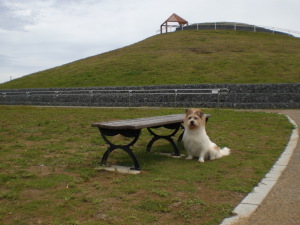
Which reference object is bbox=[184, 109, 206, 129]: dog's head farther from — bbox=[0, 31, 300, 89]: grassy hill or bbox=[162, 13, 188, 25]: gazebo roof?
bbox=[162, 13, 188, 25]: gazebo roof

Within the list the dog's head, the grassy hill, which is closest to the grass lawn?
the dog's head

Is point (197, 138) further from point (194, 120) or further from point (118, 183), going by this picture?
point (118, 183)

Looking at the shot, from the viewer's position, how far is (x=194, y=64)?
29406mm

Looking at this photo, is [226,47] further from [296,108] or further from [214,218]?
[214,218]

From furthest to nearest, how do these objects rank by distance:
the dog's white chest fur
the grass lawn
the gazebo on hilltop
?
the gazebo on hilltop, the dog's white chest fur, the grass lawn

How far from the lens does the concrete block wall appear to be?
18.5 metres

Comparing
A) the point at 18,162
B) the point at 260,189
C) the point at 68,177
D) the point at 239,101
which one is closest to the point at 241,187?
the point at 260,189

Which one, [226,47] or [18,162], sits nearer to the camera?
[18,162]

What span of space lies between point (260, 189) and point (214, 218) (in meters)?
1.29

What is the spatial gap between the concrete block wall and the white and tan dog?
461 inches

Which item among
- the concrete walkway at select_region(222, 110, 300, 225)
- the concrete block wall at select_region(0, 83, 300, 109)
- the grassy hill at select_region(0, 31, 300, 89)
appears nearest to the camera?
the concrete walkway at select_region(222, 110, 300, 225)

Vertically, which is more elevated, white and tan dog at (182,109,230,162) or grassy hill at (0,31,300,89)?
grassy hill at (0,31,300,89)

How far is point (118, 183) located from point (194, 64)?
1002 inches

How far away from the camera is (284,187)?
15.3ft
